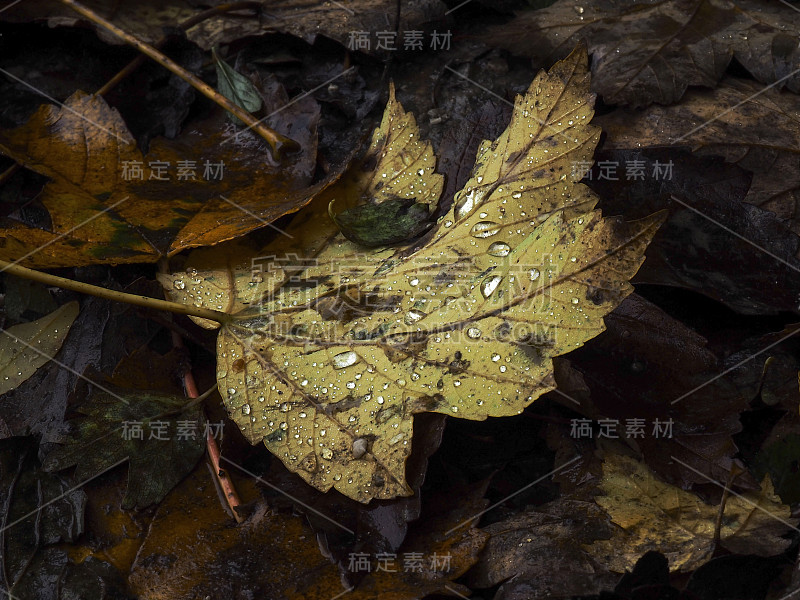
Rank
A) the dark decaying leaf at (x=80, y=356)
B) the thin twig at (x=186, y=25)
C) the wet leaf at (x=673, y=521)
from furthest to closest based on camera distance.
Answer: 1. the thin twig at (x=186, y=25)
2. the dark decaying leaf at (x=80, y=356)
3. the wet leaf at (x=673, y=521)

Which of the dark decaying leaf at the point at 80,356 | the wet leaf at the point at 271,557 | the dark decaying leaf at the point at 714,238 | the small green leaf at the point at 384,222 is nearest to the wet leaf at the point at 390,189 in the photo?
the small green leaf at the point at 384,222

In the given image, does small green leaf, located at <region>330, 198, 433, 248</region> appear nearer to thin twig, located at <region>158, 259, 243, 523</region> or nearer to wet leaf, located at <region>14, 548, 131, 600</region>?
thin twig, located at <region>158, 259, 243, 523</region>

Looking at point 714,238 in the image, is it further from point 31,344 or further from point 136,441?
point 31,344

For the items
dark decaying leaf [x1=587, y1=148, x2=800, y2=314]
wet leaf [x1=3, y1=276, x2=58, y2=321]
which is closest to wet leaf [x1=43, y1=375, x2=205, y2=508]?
wet leaf [x1=3, y1=276, x2=58, y2=321]

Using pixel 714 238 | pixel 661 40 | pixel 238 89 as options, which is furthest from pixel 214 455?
pixel 661 40

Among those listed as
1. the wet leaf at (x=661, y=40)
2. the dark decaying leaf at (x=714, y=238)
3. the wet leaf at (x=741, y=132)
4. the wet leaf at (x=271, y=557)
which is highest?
the wet leaf at (x=661, y=40)

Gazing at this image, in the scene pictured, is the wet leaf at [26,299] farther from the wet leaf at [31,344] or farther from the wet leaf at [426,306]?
the wet leaf at [426,306]
